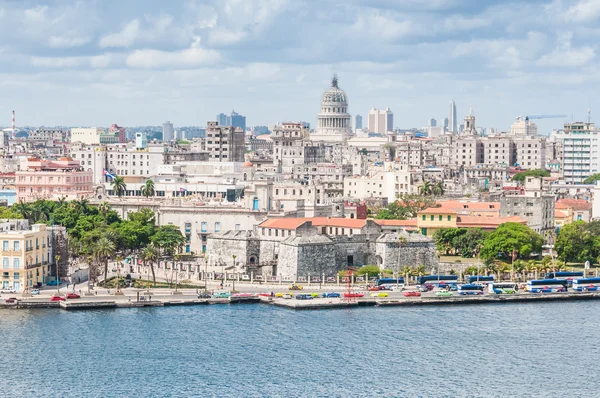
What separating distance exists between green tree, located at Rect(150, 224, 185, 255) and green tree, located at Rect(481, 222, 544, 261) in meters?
24.4

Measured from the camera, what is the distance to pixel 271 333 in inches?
3012

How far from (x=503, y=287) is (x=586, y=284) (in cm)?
660

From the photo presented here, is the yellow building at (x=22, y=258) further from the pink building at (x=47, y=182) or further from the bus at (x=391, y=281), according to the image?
the pink building at (x=47, y=182)

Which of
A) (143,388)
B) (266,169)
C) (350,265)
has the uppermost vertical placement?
(266,169)

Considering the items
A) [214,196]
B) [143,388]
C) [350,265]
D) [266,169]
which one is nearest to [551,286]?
[350,265]

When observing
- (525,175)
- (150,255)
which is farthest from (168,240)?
(525,175)

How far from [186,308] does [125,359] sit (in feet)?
49.5

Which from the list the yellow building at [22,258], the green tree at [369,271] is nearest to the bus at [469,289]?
the green tree at [369,271]

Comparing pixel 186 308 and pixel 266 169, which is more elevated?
pixel 266 169

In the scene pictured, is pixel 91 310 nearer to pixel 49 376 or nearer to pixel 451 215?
pixel 49 376

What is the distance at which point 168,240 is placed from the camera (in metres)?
103

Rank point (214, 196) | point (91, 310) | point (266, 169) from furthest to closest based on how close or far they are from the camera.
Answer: point (266, 169), point (214, 196), point (91, 310)

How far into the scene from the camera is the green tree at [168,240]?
335 ft

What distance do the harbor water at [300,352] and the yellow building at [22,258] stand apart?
5691mm
